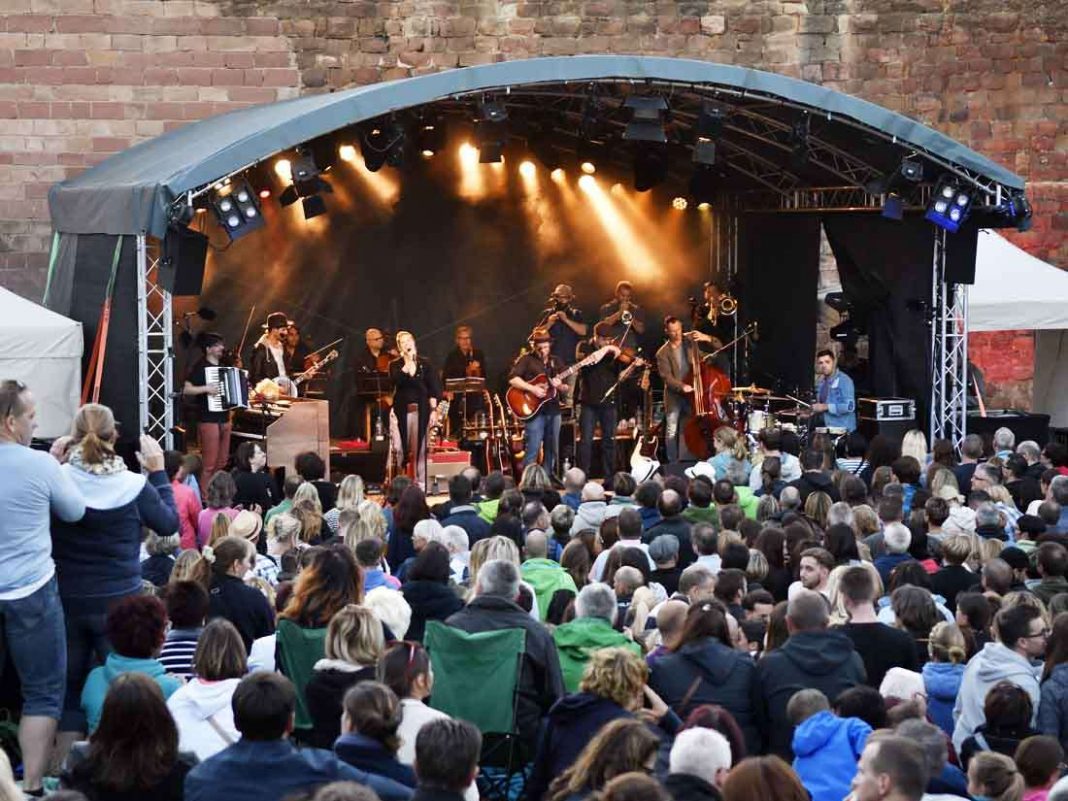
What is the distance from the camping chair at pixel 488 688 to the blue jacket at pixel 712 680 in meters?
0.52

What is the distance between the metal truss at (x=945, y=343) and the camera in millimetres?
16734

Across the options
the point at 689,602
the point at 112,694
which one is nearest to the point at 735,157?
the point at 689,602

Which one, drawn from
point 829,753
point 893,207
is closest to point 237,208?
point 893,207

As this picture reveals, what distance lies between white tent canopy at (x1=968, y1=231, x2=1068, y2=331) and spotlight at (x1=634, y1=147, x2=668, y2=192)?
124 inches

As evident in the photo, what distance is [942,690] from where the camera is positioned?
7047 millimetres

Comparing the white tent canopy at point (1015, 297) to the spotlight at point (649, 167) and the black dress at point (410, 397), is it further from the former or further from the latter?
the black dress at point (410, 397)

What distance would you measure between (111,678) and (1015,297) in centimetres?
1350

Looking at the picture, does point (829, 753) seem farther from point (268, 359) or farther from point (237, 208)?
point (268, 359)

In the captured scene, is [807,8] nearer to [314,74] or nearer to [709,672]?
[314,74]

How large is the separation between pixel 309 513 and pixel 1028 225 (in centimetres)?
864

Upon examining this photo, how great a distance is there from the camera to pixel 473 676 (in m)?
7.00

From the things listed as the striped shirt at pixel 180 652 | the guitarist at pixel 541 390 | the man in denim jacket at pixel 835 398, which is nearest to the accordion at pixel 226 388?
the guitarist at pixel 541 390

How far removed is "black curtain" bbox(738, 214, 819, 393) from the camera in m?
19.1

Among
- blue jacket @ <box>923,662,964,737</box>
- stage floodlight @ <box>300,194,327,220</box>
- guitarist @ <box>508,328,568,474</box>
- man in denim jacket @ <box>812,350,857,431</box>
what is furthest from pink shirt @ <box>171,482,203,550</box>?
man in denim jacket @ <box>812,350,857,431</box>
